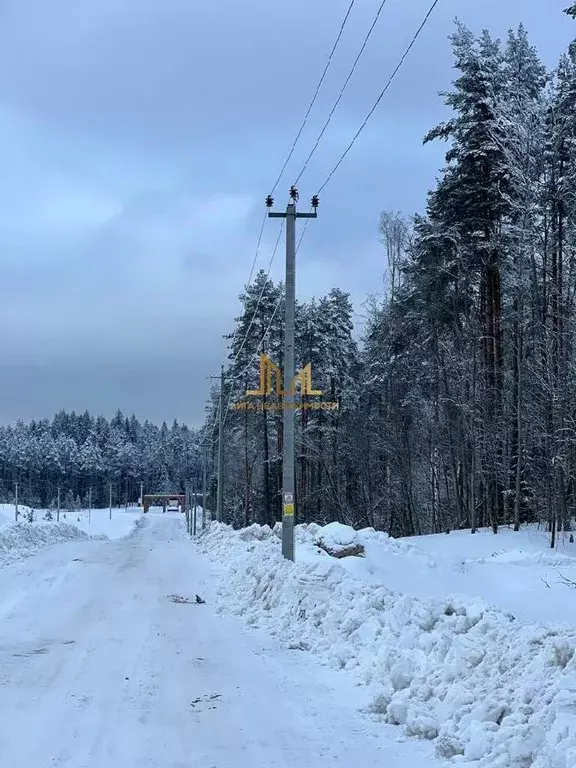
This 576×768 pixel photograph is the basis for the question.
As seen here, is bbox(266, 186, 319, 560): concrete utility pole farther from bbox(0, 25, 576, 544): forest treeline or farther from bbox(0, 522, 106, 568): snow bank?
bbox(0, 522, 106, 568): snow bank

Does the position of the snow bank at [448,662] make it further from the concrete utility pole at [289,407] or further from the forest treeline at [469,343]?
the forest treeline at [469,343]

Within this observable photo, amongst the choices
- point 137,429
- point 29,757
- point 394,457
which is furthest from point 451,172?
point 137,429

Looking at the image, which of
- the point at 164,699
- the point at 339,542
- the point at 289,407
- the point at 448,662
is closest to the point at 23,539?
the point at 339,542

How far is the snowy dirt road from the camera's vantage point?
5.69 metres

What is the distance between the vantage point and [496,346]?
85.3ft

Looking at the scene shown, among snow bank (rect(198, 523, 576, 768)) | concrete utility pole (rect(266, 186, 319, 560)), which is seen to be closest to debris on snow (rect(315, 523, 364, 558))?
concrete utility pole (rect(266, 186, 319, 560))

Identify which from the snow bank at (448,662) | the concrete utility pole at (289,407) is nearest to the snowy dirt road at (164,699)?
the snow bank at (448,662)

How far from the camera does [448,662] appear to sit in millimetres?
6922

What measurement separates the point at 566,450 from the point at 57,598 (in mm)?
12585

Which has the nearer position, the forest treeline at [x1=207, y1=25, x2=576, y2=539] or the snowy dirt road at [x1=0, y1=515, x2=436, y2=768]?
the snowy dirt road at [x1=0, y1=515, x2=436, y2=768]

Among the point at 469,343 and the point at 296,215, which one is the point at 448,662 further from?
the point at 469,343

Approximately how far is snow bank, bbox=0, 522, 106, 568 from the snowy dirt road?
11615 mm

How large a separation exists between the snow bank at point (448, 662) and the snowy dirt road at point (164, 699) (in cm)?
37

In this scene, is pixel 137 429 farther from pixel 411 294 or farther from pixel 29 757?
pixel 29 757
